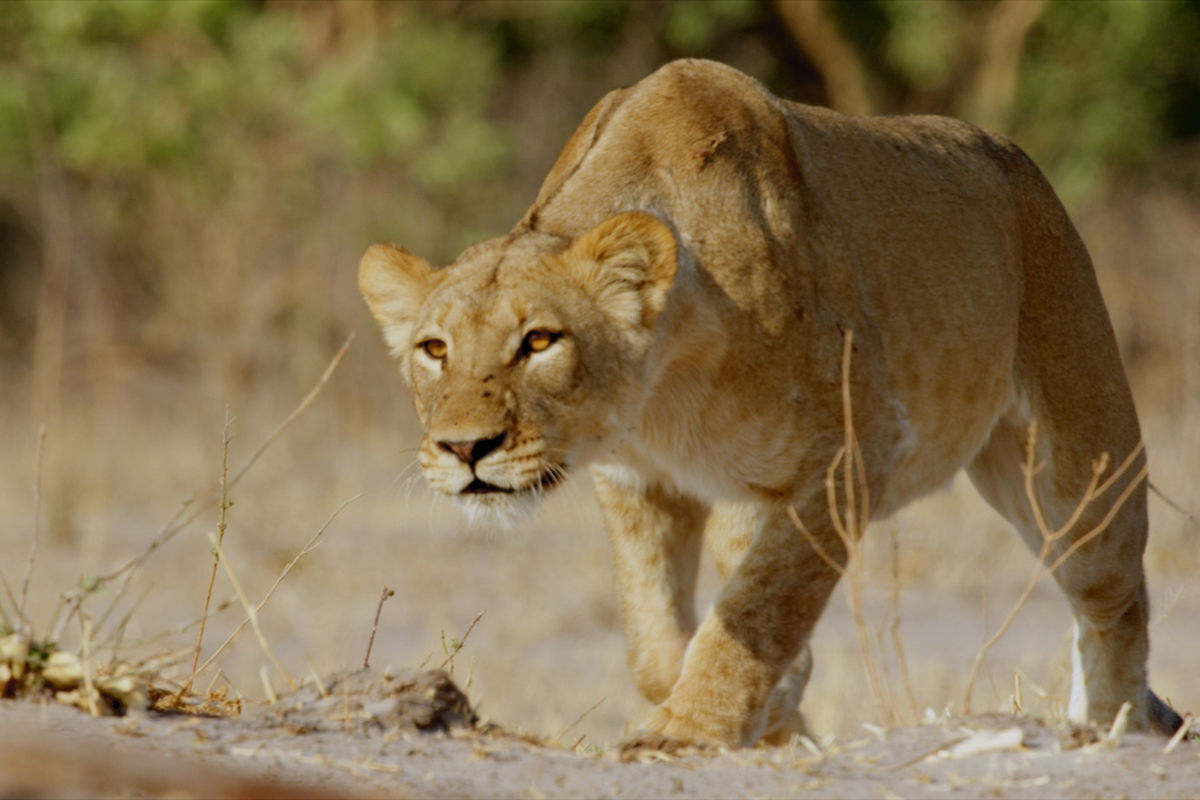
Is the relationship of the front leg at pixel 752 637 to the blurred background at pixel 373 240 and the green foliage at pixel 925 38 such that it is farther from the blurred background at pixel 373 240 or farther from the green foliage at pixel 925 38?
the green foliage at pixel 925 38

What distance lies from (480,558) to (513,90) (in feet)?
26.7

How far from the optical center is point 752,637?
13.2 feet

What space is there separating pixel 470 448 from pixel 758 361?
81 centimetres

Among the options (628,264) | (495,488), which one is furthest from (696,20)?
(495,488)

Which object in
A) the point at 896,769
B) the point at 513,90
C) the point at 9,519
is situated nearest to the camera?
the point at 896,769

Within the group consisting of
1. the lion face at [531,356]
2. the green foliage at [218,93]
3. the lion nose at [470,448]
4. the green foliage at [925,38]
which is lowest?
the lion nose at [470,448]

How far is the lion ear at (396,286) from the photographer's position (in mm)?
4363

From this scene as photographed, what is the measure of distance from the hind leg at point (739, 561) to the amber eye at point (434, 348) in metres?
1.07

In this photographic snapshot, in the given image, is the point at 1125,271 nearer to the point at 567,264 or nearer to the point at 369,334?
the point at 369,334

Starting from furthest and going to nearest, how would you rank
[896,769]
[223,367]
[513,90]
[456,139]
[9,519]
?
[513,90] → [456,139] → [223,367] → [9,519] → [896,769]

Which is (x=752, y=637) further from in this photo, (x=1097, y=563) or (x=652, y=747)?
(x=1097, y=563)

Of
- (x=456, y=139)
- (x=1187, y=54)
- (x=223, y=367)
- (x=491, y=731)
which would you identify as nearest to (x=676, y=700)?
(x=491, y=731)

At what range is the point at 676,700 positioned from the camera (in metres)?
3.90

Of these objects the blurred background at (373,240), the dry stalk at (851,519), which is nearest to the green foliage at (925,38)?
the blurred background at (373,240)
